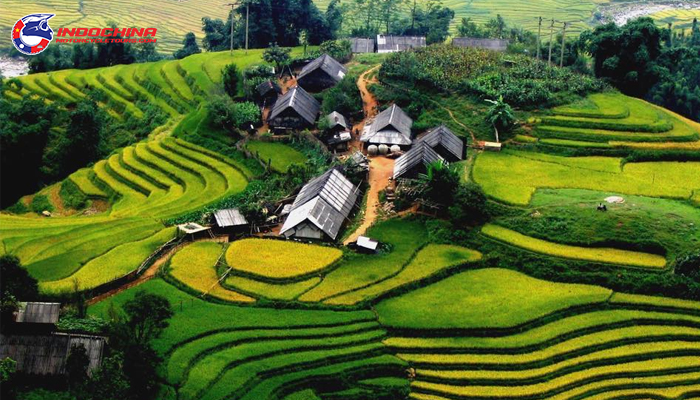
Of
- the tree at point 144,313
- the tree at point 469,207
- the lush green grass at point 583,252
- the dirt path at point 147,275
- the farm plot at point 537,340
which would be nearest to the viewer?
the tree at point 144,313

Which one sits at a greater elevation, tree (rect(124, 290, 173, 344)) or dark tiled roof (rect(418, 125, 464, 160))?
dark tiled roof (rect(418, 125, 464, 160))

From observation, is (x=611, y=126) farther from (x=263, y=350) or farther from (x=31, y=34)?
(x=31, y=34)

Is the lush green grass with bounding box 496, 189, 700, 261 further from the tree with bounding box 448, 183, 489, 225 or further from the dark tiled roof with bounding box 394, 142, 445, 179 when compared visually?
the dark tiled roof with bounding box 394, 142, 445, 179

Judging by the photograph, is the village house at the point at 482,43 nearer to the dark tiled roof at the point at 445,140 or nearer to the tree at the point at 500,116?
the tree at the point at 500,116

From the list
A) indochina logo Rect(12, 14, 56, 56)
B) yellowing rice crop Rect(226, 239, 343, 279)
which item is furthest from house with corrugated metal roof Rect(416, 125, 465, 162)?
indochina logo Rect(12, 14, 56, 56)

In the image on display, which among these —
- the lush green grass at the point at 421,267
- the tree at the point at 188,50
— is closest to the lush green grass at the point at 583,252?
the lush green grass at the point at 421,267

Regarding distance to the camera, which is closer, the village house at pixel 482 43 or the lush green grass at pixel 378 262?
the lush green grass at pixel 378 262
